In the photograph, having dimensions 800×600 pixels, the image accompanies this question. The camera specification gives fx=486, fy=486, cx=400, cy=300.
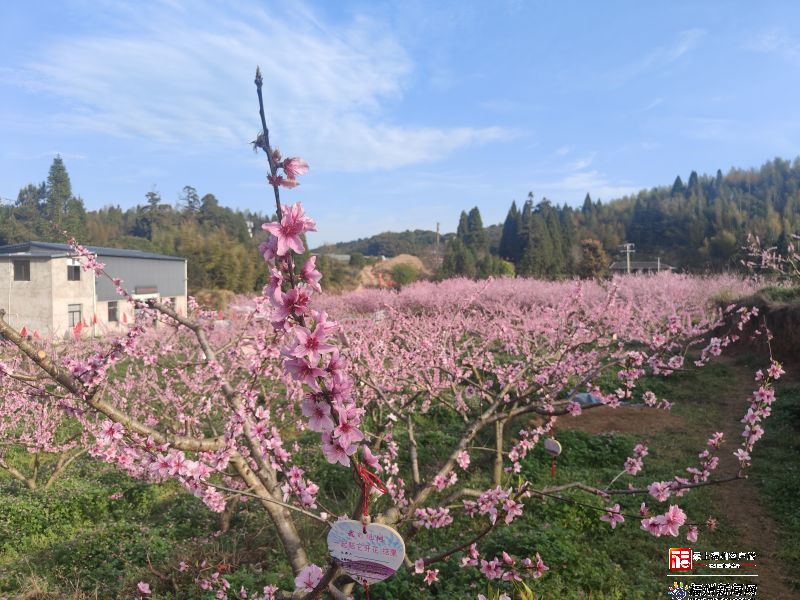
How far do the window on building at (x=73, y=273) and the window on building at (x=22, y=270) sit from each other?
5.09 ft

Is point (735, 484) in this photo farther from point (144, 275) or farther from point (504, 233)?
point (504, 233)

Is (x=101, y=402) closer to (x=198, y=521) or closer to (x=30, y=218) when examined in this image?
(x=198, y=521)

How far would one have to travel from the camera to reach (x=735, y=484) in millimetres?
6363

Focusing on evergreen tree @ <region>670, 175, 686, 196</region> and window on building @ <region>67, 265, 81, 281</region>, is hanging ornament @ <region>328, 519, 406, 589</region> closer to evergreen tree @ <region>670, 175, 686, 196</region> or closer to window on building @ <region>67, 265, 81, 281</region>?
window on building @ <region>67, 265, 81, 281</region>

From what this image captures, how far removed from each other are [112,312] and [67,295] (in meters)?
3.26

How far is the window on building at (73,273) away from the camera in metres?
23.3

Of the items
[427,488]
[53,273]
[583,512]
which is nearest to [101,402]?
[427,488]

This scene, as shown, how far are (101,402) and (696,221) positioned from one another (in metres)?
62.4

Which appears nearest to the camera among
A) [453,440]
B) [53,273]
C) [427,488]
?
[427,488]

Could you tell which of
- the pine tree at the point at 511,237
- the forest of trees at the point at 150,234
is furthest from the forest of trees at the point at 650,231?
the forest of trees at the point at 150,234

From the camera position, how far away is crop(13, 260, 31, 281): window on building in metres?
22.6

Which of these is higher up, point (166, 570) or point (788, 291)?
point (788, 291)

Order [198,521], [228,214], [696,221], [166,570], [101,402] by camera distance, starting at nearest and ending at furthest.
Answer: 1. [101,402]
2. [166,570]
3. [198,521]
4. [696,221]
5. [228,214]

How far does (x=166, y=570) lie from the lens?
4301 millimetres
